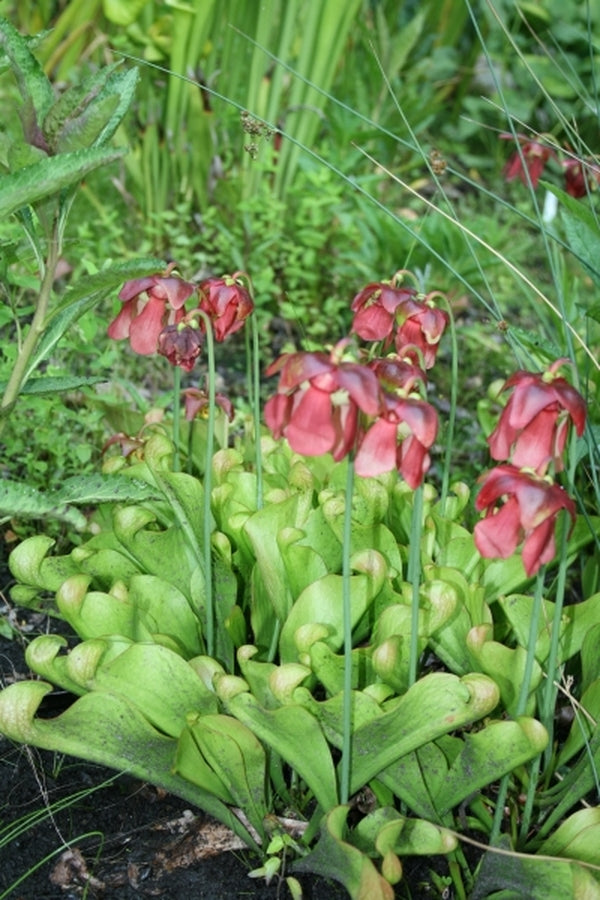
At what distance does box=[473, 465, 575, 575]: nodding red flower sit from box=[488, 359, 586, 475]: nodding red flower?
0.10 ft

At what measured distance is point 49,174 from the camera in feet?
4.06

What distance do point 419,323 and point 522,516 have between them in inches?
15.9

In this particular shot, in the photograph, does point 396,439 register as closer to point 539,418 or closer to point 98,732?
point 539,418

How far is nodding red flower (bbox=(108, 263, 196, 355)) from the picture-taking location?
1.50m

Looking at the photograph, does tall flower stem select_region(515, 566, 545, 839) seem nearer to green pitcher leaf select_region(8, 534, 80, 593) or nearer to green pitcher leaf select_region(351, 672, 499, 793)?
green pitcher leaf select_region(351, 672, 499, 793)

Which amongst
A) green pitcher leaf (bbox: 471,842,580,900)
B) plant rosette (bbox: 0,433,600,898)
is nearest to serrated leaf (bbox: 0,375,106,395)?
plant rosette (bbox: 0,433,600,898)

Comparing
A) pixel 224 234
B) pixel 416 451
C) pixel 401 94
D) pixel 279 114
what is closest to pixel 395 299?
pixel 416 451

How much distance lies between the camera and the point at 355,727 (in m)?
1.36

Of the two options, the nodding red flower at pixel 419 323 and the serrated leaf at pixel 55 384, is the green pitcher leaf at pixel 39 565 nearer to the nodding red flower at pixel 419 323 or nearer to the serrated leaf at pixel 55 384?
the serrated leaf at pixel 55 384

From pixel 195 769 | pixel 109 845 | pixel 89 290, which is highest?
pixel 89 290

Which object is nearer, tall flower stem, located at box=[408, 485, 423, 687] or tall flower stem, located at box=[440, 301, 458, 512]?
tall flower stem, located at box=[408, 485, 423, 687]

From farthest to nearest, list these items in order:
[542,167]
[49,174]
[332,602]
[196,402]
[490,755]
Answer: [542,167] → [196,402] → [332,602] → [490,755] → [49,174]

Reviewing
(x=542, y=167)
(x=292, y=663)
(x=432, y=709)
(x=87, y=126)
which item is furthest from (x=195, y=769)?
(x=542, y=167)

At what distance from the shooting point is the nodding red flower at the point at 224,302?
1.54m
